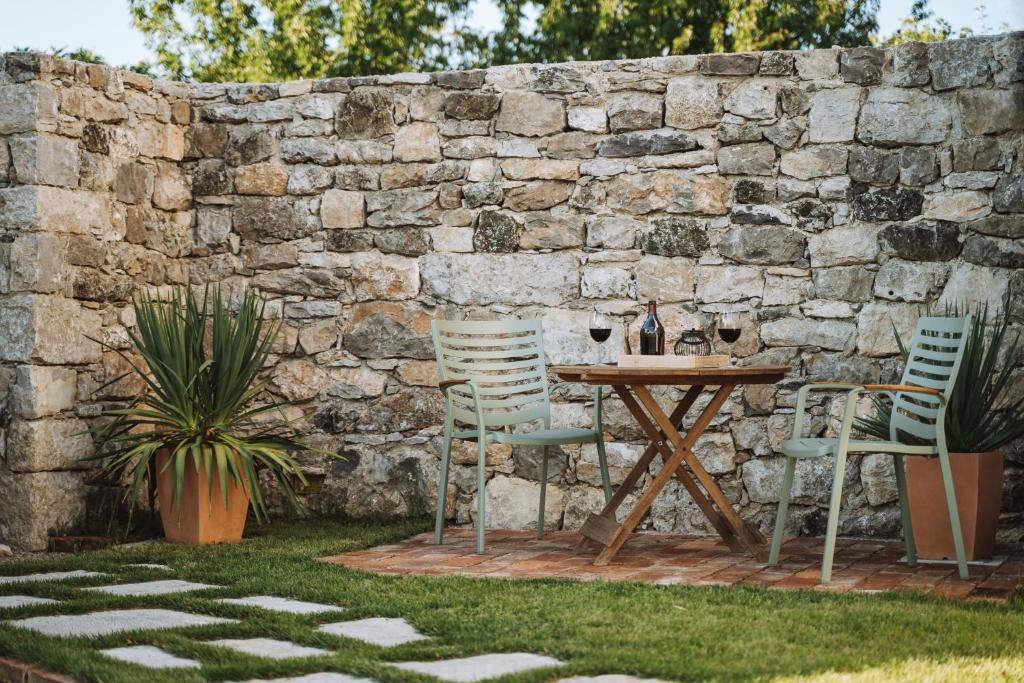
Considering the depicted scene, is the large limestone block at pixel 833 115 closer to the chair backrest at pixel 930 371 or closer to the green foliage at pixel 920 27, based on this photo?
the chair backrest at pixel 930 371

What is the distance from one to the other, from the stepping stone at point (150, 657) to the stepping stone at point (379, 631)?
16.6 inches

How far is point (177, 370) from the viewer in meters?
5.15

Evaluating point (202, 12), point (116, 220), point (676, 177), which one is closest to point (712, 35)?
point (202, 12)

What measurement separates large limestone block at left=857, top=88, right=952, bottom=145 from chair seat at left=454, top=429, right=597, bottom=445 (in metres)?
1.83

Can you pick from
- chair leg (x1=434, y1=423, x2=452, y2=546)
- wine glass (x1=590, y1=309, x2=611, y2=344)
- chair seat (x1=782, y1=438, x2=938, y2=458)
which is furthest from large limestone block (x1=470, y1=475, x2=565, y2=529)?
chair seat (x1=782, y1=438, x2=938, y2=458)

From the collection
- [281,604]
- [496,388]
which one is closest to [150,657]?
[281,604]

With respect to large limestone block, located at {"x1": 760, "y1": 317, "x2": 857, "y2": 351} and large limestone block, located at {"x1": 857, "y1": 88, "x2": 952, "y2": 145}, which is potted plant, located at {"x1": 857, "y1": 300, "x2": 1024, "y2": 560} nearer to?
large limestone block, located at {"x1": 760, "y1": 317, "x2": 857, "y2": 351}

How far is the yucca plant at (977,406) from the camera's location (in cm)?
469

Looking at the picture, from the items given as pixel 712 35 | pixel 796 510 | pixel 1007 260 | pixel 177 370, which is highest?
pixel 712 35

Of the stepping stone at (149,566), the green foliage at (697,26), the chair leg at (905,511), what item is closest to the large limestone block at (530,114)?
the chair leg at (905,511)

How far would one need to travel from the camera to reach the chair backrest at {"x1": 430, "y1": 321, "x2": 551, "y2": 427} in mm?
5156

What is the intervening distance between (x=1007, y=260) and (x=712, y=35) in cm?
842

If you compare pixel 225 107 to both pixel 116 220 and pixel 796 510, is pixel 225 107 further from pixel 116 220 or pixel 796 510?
pixel 796 510

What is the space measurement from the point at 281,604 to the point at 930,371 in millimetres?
2460
